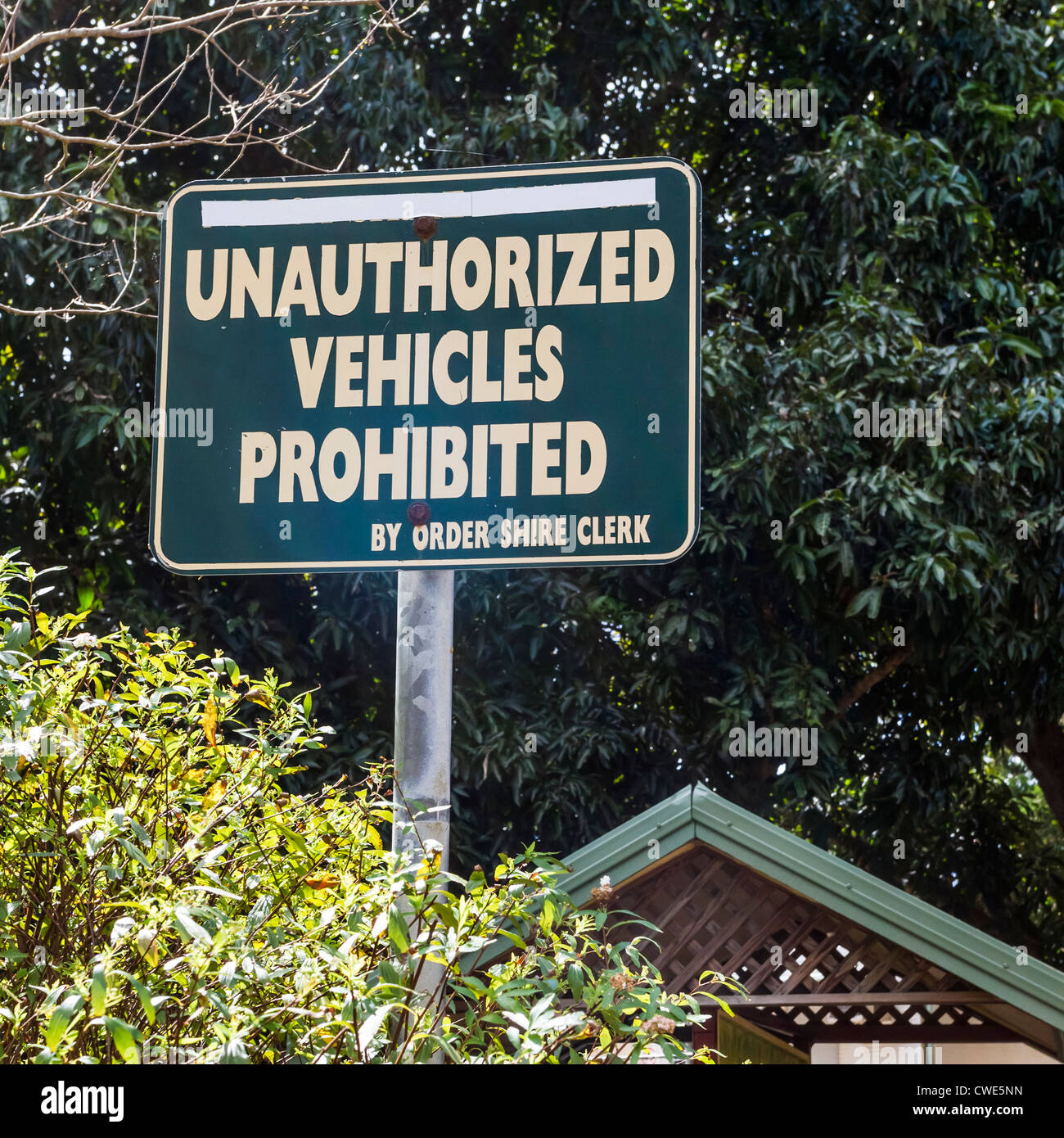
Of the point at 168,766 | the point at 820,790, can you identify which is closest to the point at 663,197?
the point at 168,766

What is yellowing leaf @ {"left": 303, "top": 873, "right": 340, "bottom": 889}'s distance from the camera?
268cm

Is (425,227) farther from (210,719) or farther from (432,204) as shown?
(210,719)

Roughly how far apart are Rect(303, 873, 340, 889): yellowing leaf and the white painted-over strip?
1.39 m

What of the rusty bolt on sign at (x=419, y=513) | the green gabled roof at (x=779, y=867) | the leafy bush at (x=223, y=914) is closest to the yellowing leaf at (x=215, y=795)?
the leafy bush at (x=223, y=914)

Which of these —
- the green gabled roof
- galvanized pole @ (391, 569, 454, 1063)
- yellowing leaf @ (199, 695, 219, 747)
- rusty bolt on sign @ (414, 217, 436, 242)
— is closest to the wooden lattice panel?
the green gabled roof

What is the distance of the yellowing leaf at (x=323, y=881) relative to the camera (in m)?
2.68

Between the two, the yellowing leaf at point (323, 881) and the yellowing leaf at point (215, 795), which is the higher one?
the yellowing leaf at point (215, 795)

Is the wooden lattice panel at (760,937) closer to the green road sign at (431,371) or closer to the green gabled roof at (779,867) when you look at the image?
the green gabled roof at (779,867)

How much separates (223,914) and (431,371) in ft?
3.73

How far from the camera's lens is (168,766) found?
9.53ft

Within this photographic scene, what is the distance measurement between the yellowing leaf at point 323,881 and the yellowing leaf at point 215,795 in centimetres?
24

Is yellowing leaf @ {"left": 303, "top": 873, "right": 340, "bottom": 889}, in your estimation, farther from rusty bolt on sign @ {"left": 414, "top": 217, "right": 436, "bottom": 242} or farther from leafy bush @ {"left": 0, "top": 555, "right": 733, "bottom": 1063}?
rusty bolt on sign @ {"left": 414, "top": 217, "right": 436, "bottom": 242}

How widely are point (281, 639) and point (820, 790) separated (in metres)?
3.56
